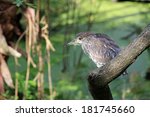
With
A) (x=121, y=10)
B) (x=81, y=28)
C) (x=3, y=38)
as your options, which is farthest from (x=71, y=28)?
(x=3, y=38)

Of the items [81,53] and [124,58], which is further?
[81,53]

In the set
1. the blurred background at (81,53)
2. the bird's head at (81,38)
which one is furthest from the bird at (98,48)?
the blurred background at (81,53)

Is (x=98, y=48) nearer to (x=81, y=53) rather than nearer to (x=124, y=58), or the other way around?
(x=124, y=58)

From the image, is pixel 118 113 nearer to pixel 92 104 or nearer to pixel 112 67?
pixel 92 104

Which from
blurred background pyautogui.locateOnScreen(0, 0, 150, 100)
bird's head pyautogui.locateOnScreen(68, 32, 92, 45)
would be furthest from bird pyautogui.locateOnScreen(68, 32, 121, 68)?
blurred background pyautogui.locateOnScreen(0, 0, 150, 100)

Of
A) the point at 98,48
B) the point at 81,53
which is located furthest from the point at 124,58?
the point at 81,53

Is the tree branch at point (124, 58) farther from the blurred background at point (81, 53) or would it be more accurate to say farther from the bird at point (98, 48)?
the blurred background at point (81, 53)
